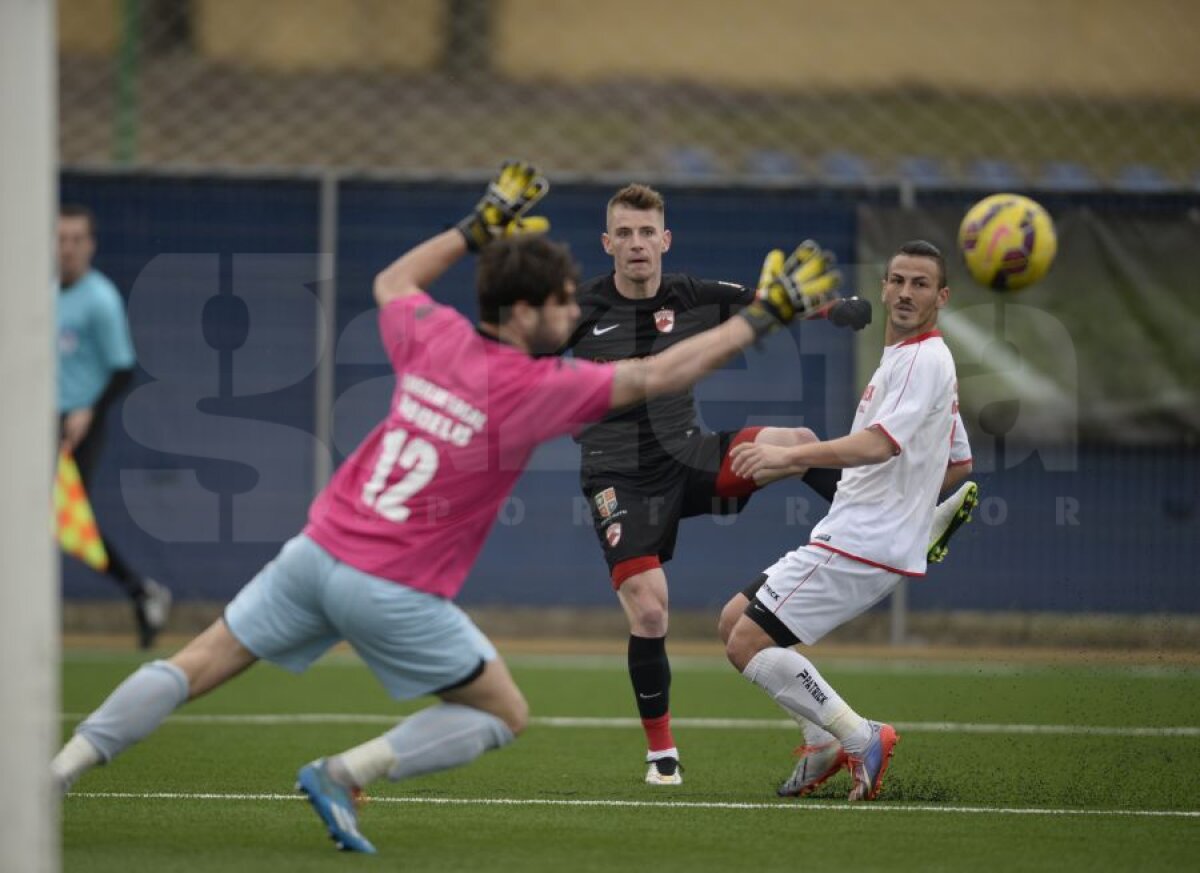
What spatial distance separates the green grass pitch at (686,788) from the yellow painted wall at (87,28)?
12520mm

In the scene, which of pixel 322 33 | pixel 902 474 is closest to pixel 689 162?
pixel 322 33

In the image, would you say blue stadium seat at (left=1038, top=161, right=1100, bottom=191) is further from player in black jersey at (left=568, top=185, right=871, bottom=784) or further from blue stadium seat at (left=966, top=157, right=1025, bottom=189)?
player in black jersey at (left=568, top=185, right=871, bottom=784)

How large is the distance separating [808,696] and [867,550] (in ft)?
2.02

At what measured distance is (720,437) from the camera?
8234 mm

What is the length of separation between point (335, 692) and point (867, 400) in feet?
15.1

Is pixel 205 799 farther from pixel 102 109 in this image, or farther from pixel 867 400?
pixel 102 109

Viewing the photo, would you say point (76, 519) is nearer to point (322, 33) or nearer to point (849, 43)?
point (322, 33)

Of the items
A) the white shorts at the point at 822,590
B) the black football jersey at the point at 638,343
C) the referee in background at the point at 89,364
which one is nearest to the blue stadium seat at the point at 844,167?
the referee in background at the point at 89,364

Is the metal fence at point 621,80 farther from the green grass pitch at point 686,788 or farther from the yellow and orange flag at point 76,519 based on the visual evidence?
the green grass pitch at point 686,788

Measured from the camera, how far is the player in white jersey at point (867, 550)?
7031 millimetres

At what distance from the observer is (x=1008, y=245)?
743cm

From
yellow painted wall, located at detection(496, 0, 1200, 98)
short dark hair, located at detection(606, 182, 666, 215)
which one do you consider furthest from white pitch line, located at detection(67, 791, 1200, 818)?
yellow painted wall, located at detection(496, 0, 1200, 98)

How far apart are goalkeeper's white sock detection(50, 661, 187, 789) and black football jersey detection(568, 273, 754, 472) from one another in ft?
10.0

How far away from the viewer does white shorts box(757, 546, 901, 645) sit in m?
7.12
